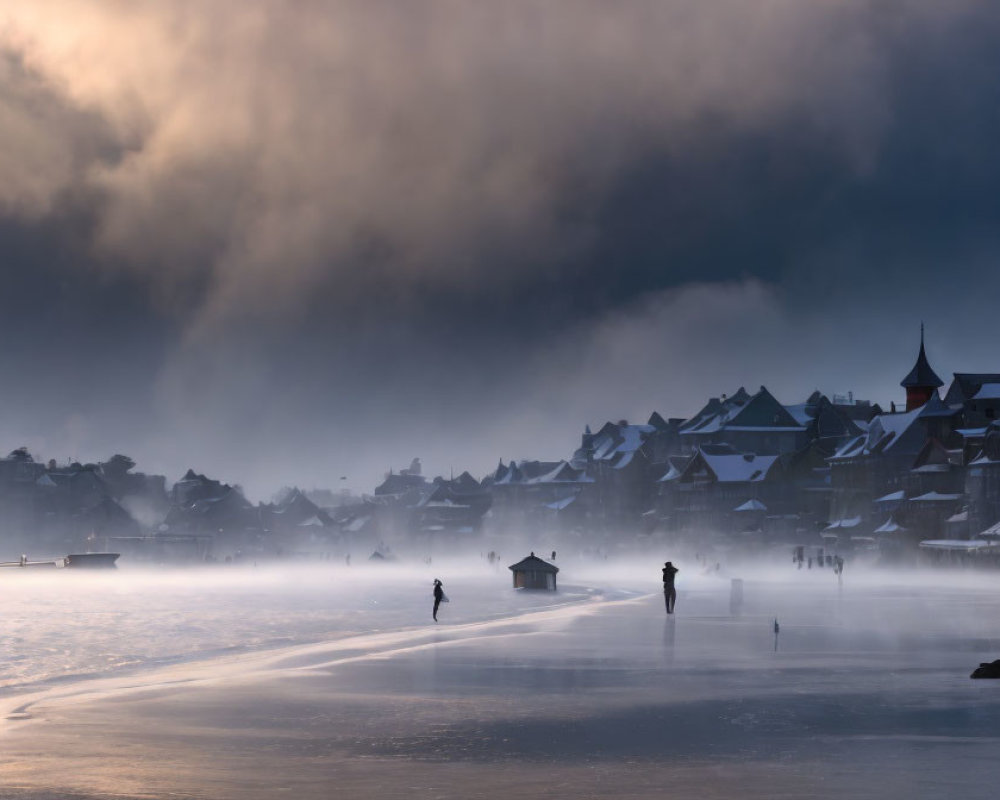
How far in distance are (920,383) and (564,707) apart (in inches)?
5337

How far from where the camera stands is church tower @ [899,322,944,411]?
152 metres

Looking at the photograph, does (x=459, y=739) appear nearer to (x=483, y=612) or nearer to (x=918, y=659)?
(x=918, y=659)

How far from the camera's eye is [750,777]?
17172 millimetres

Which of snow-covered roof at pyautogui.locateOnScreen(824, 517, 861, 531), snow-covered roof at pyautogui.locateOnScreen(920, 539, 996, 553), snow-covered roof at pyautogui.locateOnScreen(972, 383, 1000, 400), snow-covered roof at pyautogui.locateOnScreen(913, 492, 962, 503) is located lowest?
snow-covered roof at pyautogui.locateOnScreen(920, 539, 996, 553)

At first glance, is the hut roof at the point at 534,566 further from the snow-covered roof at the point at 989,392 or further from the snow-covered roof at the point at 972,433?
the snow-covered roof at the point at 989,392

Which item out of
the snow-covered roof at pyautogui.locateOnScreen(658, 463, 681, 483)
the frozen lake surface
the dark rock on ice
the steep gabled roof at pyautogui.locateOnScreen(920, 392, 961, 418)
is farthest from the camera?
the snow-covered roof at pyautogui.locateOnScreen(658, 463, 681, 483)

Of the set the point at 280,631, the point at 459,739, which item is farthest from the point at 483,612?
the point at 459,739

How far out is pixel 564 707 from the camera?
971 inches

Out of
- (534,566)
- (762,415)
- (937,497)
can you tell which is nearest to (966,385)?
(937,497)

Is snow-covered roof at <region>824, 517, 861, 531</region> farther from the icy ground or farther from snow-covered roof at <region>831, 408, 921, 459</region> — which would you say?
the icy ground

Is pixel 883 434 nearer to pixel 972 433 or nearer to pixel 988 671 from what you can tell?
pixel 972 433

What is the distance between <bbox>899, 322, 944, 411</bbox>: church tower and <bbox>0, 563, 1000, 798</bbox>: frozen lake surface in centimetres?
10194

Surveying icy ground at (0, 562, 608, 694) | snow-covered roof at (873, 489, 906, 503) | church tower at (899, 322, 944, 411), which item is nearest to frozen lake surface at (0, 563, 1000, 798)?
icy ground at (0, 562, 608, 694)

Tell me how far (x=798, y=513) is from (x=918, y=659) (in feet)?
406
